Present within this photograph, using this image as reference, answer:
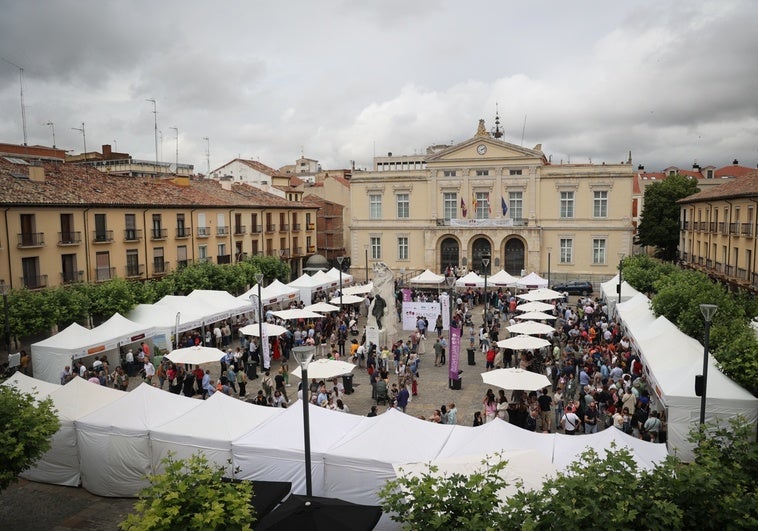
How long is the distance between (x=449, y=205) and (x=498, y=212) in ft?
14.0

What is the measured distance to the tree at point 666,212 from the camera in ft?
179

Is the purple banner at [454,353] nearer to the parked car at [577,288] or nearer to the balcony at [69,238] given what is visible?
the balcony at [69,238]

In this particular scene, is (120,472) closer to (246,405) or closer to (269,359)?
(246,405)

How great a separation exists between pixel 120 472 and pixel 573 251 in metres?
40.4

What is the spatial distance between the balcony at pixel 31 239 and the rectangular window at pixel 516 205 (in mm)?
33883

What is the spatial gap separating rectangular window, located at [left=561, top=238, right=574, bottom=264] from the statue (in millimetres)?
25790

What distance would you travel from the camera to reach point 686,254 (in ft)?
149

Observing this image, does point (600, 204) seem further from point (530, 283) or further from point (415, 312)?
point (415, 312)

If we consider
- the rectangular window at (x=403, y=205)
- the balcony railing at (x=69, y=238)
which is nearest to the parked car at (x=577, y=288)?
the rectangular window at (x=403, y=205)

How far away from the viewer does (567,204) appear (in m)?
46.4

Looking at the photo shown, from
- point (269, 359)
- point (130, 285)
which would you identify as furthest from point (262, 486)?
point (130, 285)

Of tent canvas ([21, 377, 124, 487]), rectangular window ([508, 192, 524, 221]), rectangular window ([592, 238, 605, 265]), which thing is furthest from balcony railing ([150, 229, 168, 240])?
rectangular window ([592, 238, 605, 265])

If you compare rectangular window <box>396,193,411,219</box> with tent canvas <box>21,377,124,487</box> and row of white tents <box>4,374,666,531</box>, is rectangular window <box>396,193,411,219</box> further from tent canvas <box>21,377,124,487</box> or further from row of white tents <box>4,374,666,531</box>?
tent canvas <box>21,377,124,487</box>

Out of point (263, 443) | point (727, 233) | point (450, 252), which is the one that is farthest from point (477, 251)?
point (263, 443)
